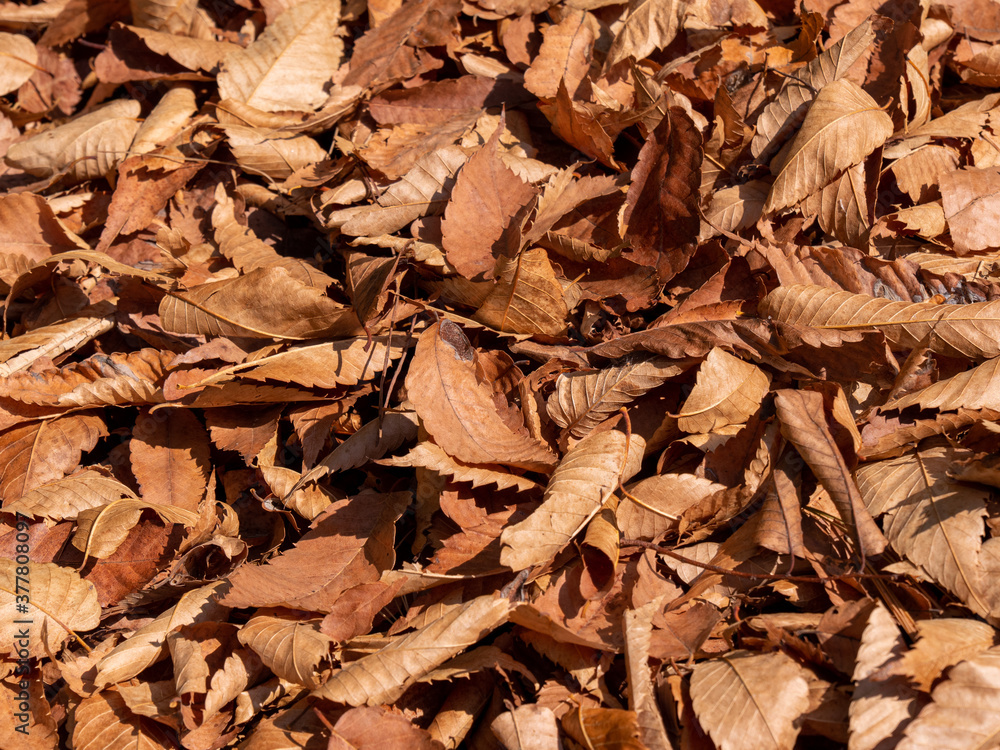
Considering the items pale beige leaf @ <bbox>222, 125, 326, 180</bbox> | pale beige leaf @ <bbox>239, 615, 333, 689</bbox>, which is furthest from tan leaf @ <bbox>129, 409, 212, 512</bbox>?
pale beige leaf @ <bbox>222, 125, 326, 180</bbox>

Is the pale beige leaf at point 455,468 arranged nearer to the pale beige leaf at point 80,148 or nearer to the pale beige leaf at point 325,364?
the pale beige leaf at point 325,364

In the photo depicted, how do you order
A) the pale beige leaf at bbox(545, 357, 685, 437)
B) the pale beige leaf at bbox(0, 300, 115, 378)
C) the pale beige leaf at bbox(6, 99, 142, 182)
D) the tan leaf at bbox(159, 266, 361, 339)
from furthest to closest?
the pale beige leaf at bbox(6, 99, 142, 182)
the pale beige leaf at bbox(0, 300, 115, 378)
the tan leaf at bbox(159, 266, 361, 339)
the pale beige leaf at bbox(545, 357, 685, 437)

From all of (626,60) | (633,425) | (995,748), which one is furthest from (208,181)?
(995,748)

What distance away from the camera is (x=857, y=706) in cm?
127

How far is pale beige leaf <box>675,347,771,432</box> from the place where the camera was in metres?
1.62

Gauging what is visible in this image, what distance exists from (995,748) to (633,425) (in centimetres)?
90

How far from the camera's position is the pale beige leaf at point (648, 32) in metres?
2.16

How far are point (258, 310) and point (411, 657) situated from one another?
972mm

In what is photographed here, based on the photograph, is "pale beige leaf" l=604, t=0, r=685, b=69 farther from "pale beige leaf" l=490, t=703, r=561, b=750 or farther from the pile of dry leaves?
"pale beige leaf" l=490, t=703, r=561, b=750

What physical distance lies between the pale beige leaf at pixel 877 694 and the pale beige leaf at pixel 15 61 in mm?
3250

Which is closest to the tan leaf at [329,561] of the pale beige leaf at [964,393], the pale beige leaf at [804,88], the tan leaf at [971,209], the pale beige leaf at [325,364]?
the pale beige leaf at [325,364]

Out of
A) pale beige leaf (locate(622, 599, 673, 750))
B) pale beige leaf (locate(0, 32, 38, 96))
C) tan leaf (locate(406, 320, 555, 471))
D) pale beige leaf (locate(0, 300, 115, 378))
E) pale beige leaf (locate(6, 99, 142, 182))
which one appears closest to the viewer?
pale beige leaf (locate(622, 599, 673, 750))

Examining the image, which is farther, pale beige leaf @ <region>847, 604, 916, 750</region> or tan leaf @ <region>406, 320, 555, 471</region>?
tan leaf @ <region>406, 320, 555, 471</region>

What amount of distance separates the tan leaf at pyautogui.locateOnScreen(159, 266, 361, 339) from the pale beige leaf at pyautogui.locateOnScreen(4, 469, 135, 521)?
1.48 ft
